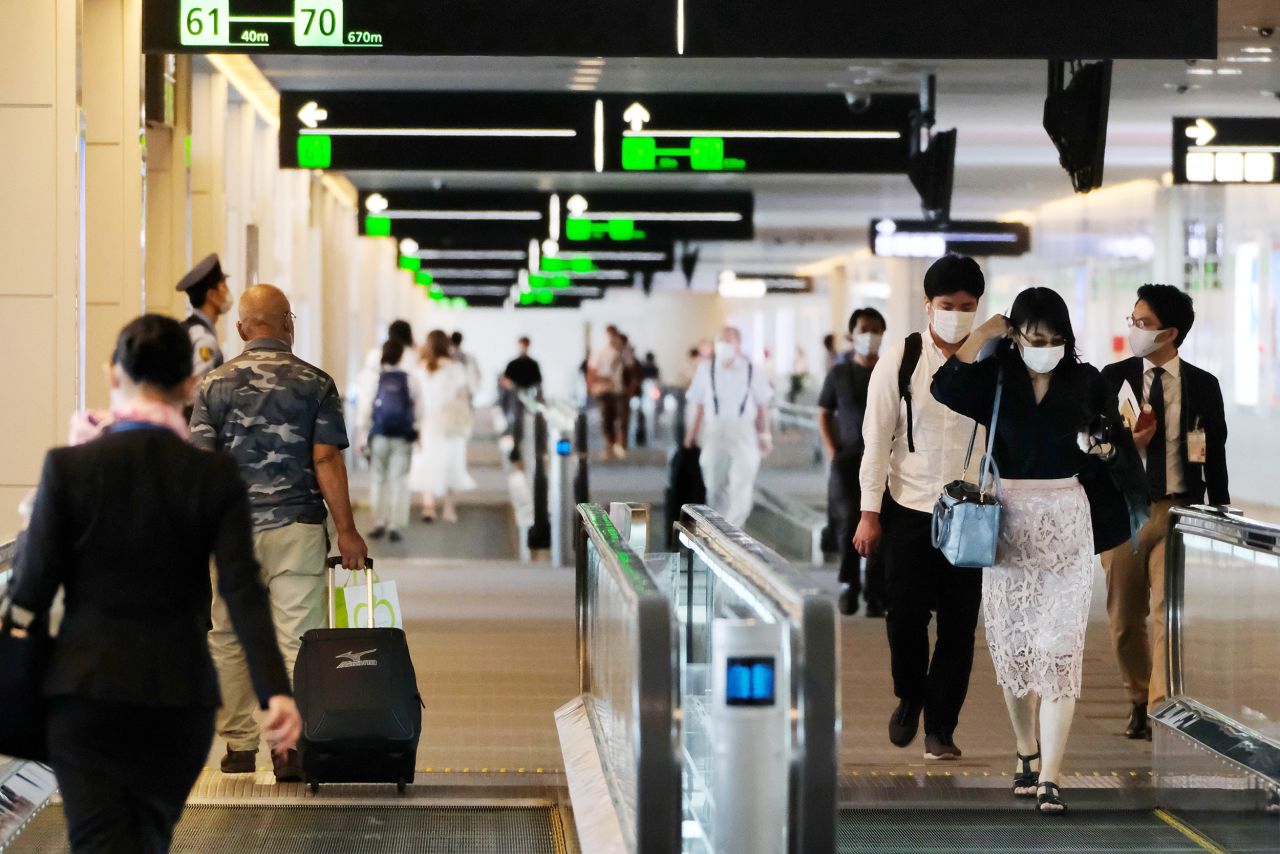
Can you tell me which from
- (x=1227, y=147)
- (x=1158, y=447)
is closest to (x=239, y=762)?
(x=1158, y=447)

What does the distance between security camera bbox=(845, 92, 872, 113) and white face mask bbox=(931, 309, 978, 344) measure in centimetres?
595

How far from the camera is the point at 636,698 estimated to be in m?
3.91

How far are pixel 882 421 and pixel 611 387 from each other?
20.7 meters

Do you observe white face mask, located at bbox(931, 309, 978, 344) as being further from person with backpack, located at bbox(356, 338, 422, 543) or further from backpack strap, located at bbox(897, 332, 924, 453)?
person with backpack, located at bbox(356, 338, 422, 543)

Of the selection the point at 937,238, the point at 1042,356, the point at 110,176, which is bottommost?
the point at 1042,356

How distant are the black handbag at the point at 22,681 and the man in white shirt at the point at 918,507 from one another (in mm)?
3451

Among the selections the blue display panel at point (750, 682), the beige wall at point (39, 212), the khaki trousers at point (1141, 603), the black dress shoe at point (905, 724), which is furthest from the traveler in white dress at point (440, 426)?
the blue display panel at point (750, 682)

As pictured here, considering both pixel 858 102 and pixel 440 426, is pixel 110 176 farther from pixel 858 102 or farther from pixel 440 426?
pixel 440 426

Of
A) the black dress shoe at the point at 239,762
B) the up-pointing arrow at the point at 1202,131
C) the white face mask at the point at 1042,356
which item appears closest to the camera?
the white face mask at the point at 1042,356

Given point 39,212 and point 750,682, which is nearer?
point 750,682

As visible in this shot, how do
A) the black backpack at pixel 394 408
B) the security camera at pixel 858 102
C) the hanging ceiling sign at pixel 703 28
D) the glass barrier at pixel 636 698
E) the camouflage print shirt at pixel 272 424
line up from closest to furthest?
the glass barrier at pixel 636 698
the camouflage print shirt at pixel 272 424
the hanging ceiling sign at pixel 703 28
the security camera at pixel 858 102
the black backpack at pixel 394 408

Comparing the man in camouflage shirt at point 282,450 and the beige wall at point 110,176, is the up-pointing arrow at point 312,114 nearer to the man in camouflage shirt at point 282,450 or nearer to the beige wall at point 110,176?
the beige wall at point 110,176

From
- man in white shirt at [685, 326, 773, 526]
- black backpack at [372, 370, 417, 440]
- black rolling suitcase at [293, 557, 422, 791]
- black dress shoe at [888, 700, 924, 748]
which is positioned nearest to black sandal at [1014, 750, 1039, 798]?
black dress shoe at [888, 700, 924, 748]

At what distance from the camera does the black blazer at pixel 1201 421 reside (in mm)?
6887
